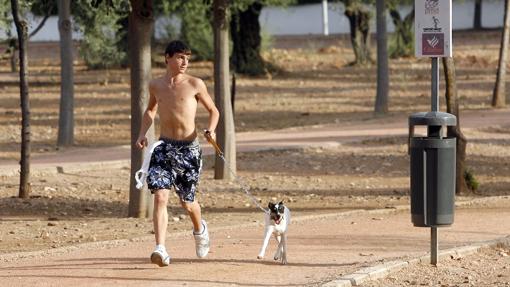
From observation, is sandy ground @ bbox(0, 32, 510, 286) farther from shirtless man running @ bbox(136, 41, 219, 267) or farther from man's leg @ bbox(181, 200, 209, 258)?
shirtless man running @ bbox(136, 41, 219, 267)

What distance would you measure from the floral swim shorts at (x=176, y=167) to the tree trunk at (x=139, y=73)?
14.6 feet

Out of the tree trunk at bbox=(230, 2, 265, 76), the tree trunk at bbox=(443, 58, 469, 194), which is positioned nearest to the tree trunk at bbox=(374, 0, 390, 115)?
the tree trunk at bbox=(443, 58, 469, 194)

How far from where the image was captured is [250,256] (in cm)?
1099

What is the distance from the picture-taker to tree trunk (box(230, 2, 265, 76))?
41844mm

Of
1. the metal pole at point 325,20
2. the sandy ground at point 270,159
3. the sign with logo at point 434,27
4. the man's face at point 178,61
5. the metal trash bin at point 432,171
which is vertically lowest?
the sandy ground at point 270,159

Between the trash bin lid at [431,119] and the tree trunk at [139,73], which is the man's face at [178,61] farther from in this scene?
the tree trunk at [139,73]

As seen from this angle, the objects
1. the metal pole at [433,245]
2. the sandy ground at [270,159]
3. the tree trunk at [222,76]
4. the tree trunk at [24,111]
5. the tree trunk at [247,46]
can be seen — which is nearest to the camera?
the metal pole at [433,245]

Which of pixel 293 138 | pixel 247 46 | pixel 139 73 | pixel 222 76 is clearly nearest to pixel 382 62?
pixel 293 138

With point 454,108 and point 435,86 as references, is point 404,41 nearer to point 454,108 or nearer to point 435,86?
point 454,108

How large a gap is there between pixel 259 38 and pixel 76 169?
23.0m

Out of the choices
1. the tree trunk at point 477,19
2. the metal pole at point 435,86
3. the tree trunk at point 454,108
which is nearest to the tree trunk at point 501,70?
the tree trunk at point 454,108

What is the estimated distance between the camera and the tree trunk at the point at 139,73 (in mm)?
14844

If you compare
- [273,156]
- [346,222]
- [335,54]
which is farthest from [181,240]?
[335,54]

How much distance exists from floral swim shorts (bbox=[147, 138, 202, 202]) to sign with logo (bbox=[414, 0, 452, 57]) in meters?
2.08
